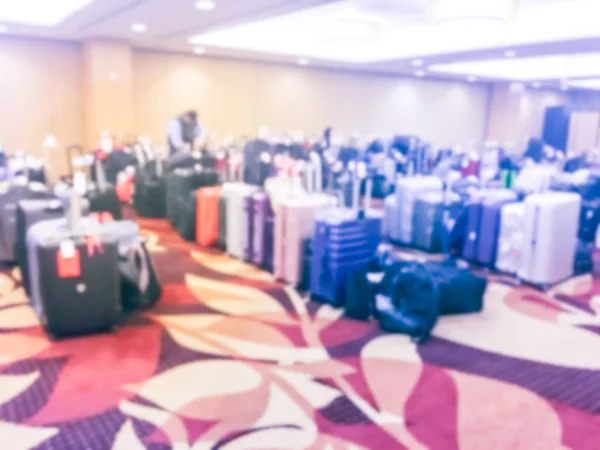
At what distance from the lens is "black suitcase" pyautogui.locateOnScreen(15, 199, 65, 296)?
4.25 metres

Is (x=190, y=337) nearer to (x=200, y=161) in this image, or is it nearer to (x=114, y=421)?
(x=114, y=421)

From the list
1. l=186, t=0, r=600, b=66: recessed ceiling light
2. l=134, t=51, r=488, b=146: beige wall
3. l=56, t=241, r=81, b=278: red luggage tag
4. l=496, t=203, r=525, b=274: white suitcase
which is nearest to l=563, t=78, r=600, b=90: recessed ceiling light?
l=134, t=51, r=488, b=146: beige wall

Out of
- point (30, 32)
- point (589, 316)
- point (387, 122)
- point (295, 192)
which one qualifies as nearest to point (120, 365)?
point (295, 192)

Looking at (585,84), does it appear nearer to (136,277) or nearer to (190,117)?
(190,117)

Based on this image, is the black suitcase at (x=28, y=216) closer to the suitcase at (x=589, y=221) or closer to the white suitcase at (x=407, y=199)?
the white suitcase at (x=407, y=199)

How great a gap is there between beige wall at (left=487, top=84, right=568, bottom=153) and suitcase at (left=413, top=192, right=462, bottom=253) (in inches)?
388

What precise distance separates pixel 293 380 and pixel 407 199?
3469 mm

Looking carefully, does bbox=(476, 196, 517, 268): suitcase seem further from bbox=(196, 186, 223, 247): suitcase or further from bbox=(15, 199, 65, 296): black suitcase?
bbox=(15, 199, 65, 296): black suitcase

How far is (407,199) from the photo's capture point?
621cm

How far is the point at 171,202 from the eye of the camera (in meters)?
7.03

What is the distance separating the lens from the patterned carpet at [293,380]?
105 inches

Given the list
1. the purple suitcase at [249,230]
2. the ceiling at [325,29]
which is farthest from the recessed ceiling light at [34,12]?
the purple suitcase at [249,230]

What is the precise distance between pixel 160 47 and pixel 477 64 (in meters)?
6.54

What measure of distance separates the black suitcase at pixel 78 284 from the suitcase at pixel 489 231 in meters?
3.44
